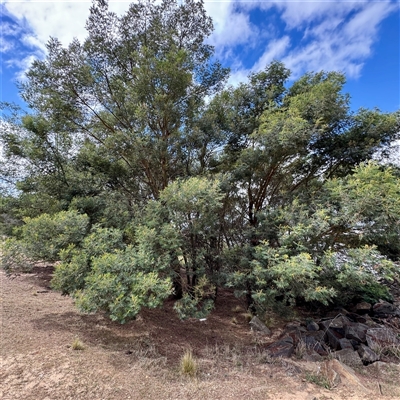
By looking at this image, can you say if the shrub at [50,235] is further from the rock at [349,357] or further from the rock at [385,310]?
the rock at [385,310]

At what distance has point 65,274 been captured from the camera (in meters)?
3.68

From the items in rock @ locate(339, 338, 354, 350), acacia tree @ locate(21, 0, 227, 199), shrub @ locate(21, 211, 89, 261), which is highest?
acacia tree @ locate(21, 0, 227, 199)

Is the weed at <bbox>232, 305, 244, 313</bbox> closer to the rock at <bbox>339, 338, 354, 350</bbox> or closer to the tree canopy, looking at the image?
the tree canopy

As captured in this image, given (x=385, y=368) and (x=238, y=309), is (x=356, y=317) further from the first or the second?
(x=238, y=309)

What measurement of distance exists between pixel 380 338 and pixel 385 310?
2.70 metres

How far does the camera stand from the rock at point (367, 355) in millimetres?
4267

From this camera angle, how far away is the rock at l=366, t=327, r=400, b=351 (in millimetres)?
4645

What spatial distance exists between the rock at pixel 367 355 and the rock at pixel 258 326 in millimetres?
1909

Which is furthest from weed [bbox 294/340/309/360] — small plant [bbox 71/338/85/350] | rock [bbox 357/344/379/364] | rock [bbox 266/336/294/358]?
small plant [bbox 71/338/85/350]

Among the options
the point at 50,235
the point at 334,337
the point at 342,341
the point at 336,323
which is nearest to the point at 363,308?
the point at 336,323

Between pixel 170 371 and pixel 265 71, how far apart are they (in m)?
6.75

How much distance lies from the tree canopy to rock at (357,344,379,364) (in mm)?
1229

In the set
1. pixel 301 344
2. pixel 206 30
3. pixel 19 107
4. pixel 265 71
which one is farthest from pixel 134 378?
pixel 206 30

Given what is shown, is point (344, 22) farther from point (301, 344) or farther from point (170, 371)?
point (170, 371)
